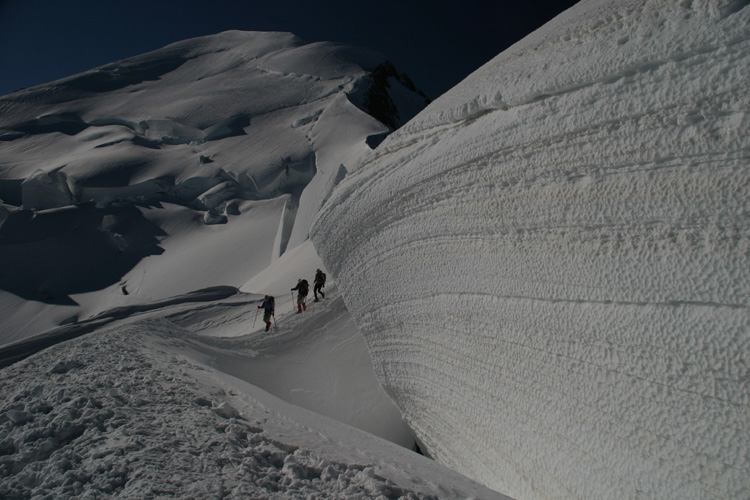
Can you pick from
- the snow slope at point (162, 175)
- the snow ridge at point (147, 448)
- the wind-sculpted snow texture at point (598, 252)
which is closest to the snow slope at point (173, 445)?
the snow ridge at point (147, 448)

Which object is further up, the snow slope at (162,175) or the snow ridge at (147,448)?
the snow slope at (162,175)

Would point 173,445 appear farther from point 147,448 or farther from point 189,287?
point 189,287

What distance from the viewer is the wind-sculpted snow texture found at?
4.09 feet

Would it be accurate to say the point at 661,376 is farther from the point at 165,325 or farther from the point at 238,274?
the point at 238,274

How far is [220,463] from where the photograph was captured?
136cm

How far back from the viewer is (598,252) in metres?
1.58

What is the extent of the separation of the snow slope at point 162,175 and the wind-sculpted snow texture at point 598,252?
953 centimetres

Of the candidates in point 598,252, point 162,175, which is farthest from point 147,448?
point 162,175

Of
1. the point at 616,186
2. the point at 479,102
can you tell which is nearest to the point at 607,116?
the point at 616,186

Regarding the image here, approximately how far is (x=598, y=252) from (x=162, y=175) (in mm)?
18427

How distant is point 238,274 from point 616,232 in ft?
40.1

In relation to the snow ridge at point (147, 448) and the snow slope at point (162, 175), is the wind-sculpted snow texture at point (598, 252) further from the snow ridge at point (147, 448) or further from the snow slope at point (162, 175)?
the snow slope at point (162, 175)

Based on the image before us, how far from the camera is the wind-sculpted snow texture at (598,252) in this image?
1.25 metres

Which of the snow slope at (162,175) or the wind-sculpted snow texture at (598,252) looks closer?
the wind-sculpted snow texture at (598,252)
